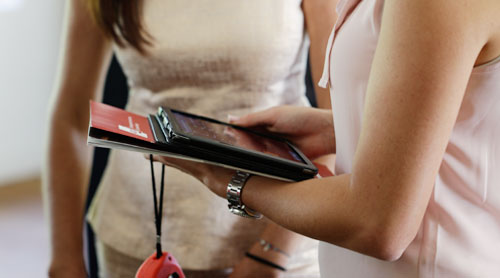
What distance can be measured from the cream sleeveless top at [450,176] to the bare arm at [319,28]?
13.8 inches

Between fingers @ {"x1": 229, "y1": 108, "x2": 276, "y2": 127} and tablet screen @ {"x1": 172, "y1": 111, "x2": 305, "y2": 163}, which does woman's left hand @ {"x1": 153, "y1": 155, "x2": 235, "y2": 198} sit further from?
→ fingers @ {"x1": 229, "y1": 108, "x2": 276, "y2": 127}

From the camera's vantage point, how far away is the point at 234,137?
736mm

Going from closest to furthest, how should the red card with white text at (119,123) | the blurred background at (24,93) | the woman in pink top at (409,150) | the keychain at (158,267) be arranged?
the woman in pink top at (409,150), the red card with white text at (119,123), the keychain at (158,267), the blurred background at (24,93)

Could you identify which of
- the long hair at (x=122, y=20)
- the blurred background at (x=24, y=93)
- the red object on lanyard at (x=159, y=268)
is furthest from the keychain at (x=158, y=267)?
the blurred background at (x=24, y=93)

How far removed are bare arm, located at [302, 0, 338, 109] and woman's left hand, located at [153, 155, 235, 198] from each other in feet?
1.25

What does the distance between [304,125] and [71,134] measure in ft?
2.02

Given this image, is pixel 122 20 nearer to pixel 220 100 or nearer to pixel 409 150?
pixel 220 100

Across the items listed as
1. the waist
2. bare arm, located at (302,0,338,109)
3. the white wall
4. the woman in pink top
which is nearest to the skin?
the waist

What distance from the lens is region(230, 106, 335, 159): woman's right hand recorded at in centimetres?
87

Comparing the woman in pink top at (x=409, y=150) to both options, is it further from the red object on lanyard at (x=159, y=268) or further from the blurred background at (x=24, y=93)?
the blurred background at (x=24, y=93)

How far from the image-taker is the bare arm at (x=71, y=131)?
1149 millimetres

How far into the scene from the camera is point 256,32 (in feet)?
3.35

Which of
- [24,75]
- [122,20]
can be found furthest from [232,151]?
[24,75]

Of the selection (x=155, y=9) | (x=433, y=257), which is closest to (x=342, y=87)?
(x=433, y=257)
